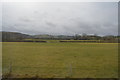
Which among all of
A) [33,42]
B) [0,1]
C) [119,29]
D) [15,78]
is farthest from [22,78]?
[33,42]

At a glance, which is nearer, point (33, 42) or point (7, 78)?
point (7, 78)

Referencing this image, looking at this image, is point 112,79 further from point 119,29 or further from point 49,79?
point 49,79

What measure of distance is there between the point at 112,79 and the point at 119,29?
1.12 meters

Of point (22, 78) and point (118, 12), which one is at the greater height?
point (118, 12)

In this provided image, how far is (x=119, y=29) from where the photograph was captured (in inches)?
107

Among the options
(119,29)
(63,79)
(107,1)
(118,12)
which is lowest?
(63,79)

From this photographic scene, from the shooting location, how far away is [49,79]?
108 inches

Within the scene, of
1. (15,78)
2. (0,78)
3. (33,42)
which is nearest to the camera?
(0,78)

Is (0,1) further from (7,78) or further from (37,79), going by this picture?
(37,79)

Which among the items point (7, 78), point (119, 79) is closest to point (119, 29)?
point (119, 79)

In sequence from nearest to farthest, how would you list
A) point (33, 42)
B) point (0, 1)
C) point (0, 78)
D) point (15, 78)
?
point (0, 1)
point (0, 78)
point (15, 78)
point (33, 42)

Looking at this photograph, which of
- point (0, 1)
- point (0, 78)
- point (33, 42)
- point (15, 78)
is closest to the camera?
point (0, 1)

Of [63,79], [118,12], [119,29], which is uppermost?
[118,12]

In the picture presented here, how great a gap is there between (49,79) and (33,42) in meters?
17.2
